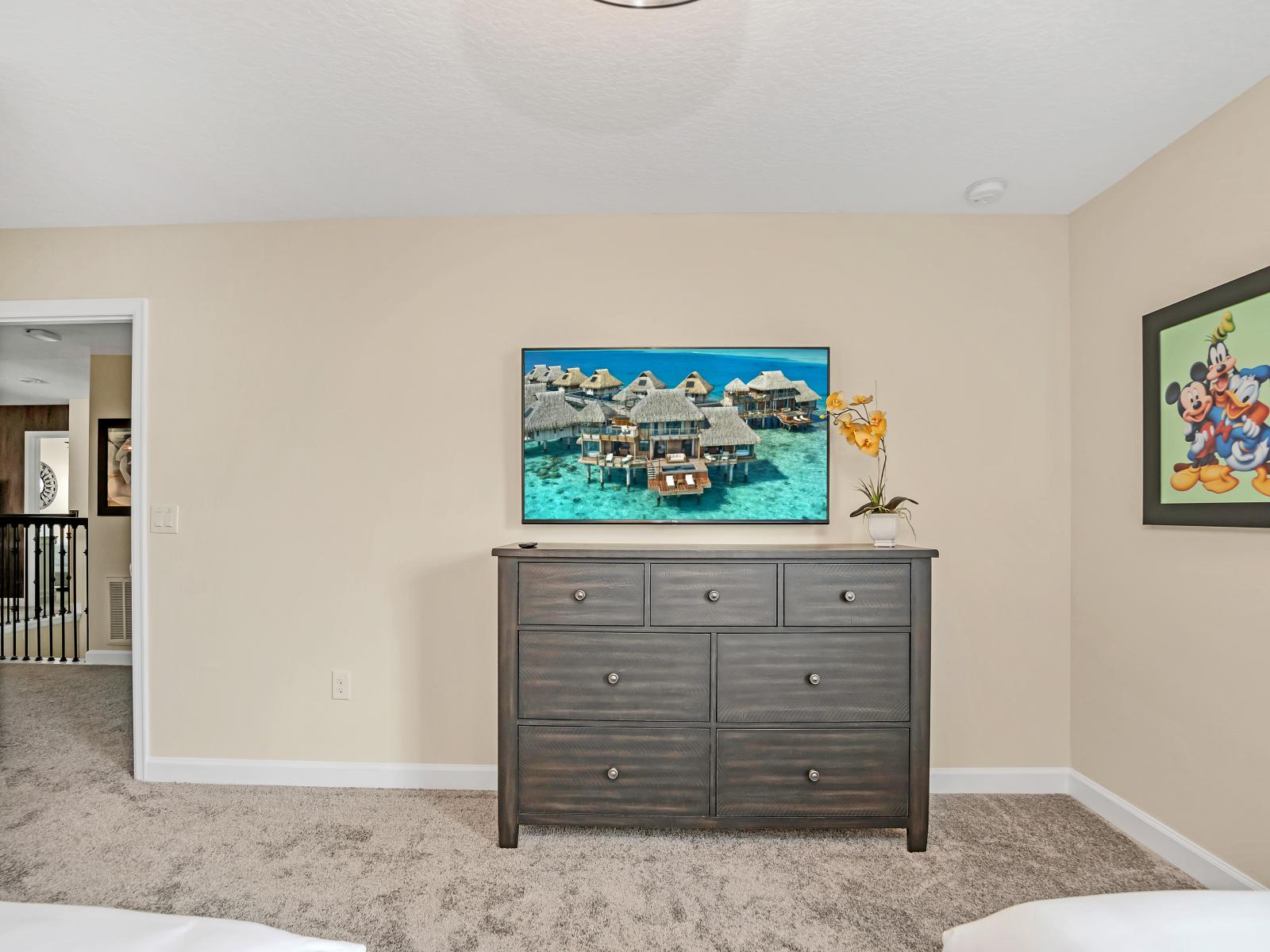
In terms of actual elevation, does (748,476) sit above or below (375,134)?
below

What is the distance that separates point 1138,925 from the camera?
1.03 metres

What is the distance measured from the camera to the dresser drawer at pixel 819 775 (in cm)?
249

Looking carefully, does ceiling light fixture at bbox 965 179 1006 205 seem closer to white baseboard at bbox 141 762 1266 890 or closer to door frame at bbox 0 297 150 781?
white baseboard at bbox 141 762 1266 890

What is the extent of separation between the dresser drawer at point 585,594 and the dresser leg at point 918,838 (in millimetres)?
1176

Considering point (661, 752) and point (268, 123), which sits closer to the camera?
point (268, 123)

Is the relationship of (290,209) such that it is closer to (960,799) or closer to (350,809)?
(350,809)

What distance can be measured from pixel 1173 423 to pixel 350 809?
3291mm

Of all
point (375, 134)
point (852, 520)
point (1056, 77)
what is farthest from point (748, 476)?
point (375, 134)

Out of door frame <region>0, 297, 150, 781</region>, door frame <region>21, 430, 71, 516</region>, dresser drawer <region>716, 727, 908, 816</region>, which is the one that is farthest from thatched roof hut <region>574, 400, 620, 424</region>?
door frame <region>21, 430, 71, 516</region>

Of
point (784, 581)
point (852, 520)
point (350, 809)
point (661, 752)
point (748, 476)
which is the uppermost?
point (748, 476)

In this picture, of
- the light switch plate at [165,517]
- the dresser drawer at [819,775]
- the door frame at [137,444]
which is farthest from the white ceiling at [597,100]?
the dresser drawer at [819,775]

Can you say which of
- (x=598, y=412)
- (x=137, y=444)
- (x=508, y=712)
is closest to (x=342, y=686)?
(x=508, y=712)

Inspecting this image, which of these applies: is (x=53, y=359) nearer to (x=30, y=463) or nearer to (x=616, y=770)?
(x=30, y=463)

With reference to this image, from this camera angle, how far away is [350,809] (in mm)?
2820
